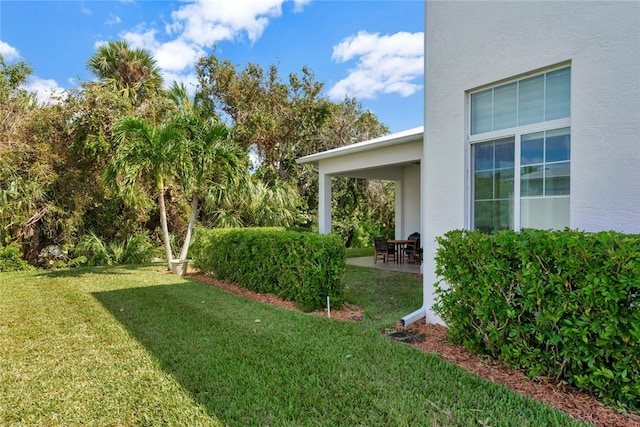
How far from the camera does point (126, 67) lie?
15.0 metres

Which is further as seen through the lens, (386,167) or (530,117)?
(386,167)

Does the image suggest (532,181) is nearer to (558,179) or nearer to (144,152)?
(558,179)

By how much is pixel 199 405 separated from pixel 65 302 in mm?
5710

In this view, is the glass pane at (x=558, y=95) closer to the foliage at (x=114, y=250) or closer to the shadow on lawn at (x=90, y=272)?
the shadow on lawn at (x=90, y=272)

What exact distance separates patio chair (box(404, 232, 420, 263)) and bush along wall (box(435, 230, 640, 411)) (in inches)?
322

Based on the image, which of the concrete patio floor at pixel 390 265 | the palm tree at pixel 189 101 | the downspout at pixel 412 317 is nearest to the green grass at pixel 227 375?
the downspout at pixel 412 317

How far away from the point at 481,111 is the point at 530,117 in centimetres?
70

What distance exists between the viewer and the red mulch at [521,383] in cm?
295

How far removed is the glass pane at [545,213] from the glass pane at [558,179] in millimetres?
85

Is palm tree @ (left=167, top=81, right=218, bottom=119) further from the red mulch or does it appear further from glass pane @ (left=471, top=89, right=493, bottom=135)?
the red mulch

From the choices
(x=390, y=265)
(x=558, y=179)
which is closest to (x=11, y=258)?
(x=390, y=265)

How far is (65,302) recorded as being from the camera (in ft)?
24.0

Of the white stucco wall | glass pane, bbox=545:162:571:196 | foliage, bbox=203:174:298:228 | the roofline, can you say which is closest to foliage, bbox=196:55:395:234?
foliage, bbox=203:174:298:228

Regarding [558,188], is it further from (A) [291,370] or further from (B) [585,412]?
(A) [291,370]
